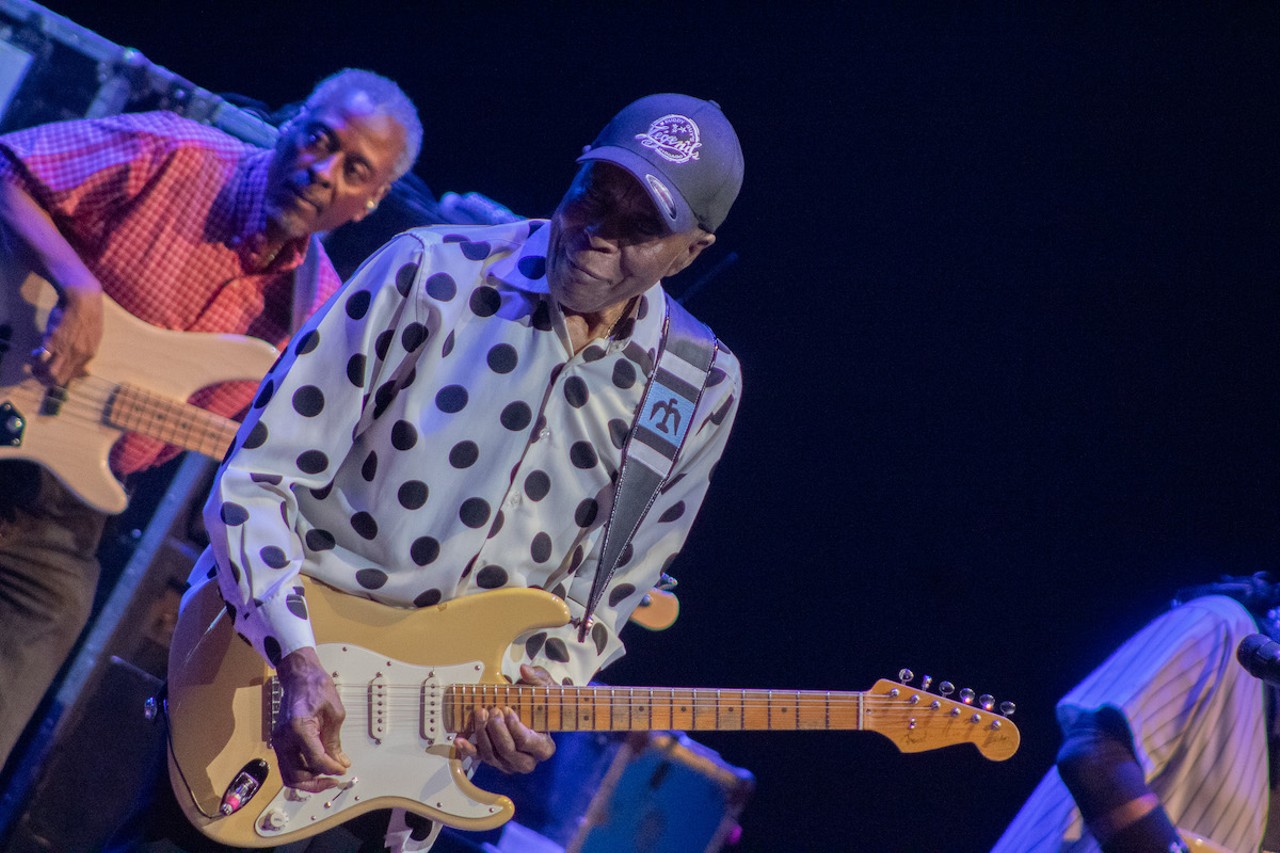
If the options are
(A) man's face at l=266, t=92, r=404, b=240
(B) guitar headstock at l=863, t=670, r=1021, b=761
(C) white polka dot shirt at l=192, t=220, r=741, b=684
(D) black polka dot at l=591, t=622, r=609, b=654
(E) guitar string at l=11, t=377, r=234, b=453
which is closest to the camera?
(C) white polka dot shirt at l=192, t=220, r=741, b=684

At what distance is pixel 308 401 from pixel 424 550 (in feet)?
1.27

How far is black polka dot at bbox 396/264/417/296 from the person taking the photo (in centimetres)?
225

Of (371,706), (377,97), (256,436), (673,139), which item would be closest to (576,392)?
(673,139)

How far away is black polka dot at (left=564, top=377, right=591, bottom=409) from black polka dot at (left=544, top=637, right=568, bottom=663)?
0.56 meters

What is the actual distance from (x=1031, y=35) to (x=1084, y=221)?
0.85 meters

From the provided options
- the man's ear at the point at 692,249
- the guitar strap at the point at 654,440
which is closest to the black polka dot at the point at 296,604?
the guitar strap at the point at 654,440

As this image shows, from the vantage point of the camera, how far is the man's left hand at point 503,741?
7.59ft

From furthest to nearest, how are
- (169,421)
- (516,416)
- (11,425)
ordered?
(169,421), (11,425), (516,416)

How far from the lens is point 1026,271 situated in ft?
16.6

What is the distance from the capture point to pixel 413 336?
2271 mm

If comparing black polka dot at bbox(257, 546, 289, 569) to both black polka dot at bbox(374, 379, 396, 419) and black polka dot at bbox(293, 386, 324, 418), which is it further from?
black polka dot at bbox(374, 379, 396, 419)

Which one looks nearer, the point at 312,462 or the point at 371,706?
the point at 312,462

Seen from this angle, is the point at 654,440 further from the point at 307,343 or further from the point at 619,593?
the point at 307,343

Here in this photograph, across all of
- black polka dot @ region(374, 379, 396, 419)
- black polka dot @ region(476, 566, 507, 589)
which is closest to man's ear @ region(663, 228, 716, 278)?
black polka dot @ region(374, 379, 396, 419)
